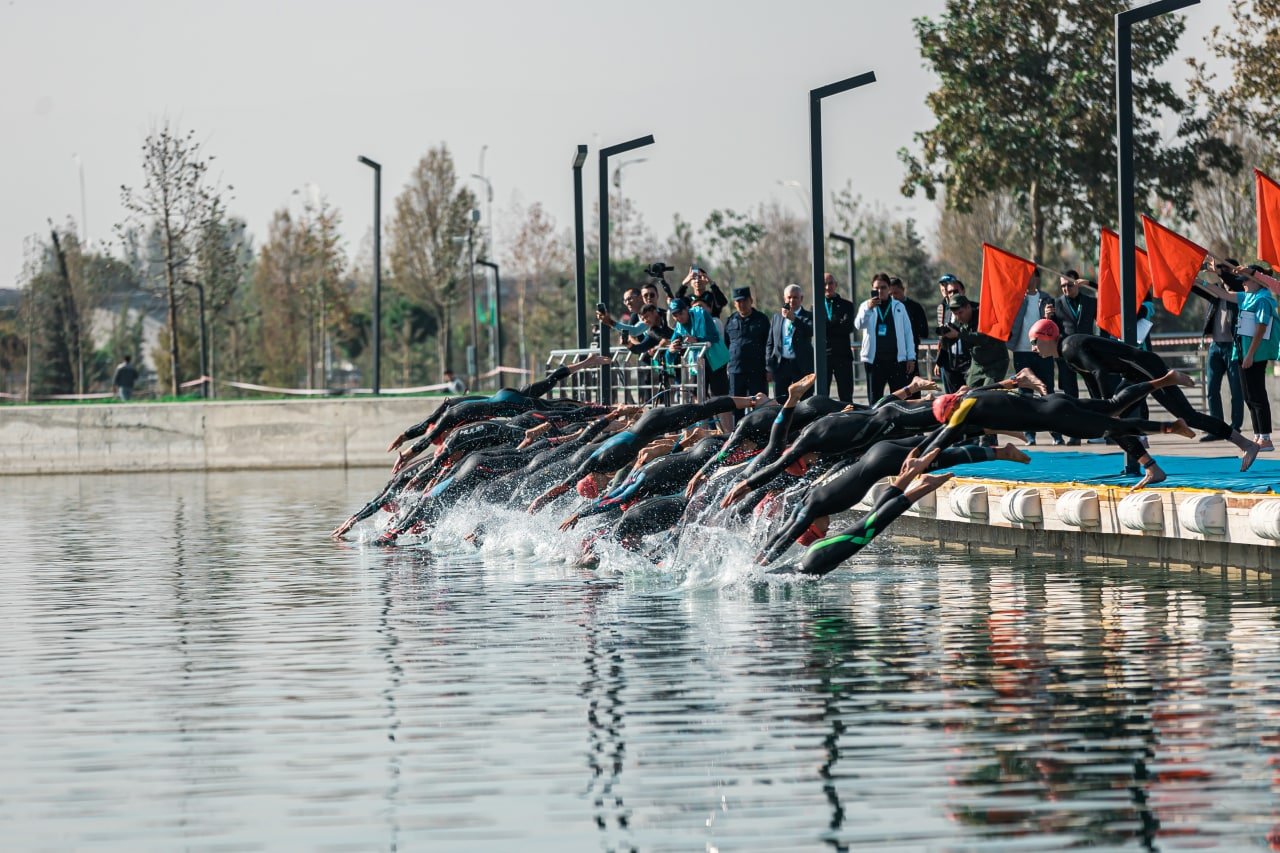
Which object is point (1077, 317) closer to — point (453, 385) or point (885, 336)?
point (885, 336)

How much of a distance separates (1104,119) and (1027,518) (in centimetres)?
3354

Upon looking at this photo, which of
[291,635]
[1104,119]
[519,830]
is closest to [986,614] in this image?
[291,635]

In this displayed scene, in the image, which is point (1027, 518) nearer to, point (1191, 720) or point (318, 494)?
point (1191, 720)

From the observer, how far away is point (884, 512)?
57.3 ft

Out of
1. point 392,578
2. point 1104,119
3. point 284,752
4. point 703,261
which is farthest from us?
point 703,261

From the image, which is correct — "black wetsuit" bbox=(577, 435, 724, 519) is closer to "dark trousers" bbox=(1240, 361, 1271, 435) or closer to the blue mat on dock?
the blue mat on dock

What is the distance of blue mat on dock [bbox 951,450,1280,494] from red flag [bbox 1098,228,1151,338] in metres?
3.95

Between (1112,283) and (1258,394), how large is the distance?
24.5 feet

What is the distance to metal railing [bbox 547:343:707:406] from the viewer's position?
90.2 feet

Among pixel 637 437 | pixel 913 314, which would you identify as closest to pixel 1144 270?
pixel 913 314

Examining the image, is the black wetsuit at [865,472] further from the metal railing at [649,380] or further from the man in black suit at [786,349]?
the man in black suit at [786,349]

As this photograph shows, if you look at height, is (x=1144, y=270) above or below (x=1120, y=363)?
above

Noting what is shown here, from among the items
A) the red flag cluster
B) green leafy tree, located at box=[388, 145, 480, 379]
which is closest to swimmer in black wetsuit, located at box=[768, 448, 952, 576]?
the red flag cluster

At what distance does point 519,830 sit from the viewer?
8766 mm
